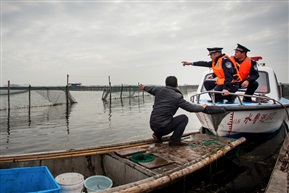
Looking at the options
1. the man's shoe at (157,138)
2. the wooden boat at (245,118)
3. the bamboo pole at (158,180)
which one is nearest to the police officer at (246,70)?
the wooden boat at (245,118)

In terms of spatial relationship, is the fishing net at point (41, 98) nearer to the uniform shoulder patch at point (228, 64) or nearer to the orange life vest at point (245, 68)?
the uniform shoulder patch at point (228, 64)

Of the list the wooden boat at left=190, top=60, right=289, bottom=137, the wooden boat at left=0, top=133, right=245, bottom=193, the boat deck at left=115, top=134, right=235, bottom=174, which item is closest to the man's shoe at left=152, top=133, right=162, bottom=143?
the boat deck at left=115, top=134, right=235, bottom=174

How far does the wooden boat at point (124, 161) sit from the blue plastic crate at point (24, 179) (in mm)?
497

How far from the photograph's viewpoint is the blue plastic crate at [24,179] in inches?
124

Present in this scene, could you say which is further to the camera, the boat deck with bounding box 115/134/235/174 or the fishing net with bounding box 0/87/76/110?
the fishing net with bounding box 0/87/76/110

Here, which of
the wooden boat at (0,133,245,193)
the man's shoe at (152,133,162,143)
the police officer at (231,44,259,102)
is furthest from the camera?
the police officer at (231,44,259,102)

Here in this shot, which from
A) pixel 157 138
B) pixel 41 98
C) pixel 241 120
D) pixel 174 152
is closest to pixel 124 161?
pixel 174 152

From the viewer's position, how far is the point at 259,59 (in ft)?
26.1

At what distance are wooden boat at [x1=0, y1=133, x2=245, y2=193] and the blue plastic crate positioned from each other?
50 centimetres

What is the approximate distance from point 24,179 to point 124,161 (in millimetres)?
1625

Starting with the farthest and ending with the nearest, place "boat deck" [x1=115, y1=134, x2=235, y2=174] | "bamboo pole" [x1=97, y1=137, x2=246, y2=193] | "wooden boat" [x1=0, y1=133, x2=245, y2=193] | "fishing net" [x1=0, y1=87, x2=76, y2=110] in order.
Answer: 1. "fishing net" [x1=0, y1=87, x2=76, y2=110]
2. "boat deck" [x1=115, y1=134, x2=235, y2=174]
3. "wooden boat" [x1=0, y1=133, x2=245, y2=193]
4. "bamboo pole" [x1=97, y1=137, x2=246, y2=193]

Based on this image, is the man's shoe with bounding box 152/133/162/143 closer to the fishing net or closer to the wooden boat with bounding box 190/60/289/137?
the wooden boat with bounding box 190/60/289/137

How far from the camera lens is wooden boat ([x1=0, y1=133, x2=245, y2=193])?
352 cm

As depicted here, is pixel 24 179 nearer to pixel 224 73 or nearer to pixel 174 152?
pixel 174 152
